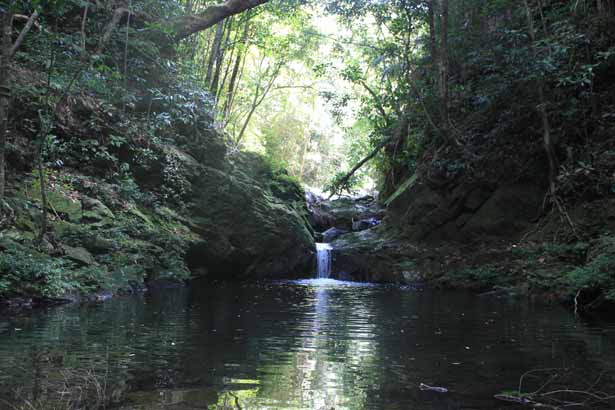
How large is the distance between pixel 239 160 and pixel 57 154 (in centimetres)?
774

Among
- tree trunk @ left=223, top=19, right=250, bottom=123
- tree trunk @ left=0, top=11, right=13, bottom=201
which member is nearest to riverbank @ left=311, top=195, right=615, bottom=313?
tree trunk @ left=223, top=19, right=250, bottom=123

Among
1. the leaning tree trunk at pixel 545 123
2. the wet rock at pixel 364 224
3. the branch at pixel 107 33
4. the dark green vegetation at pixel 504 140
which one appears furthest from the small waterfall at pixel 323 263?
the branch at pixel 107 33

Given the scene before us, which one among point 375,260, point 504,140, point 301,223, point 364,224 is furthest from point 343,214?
point 504,140

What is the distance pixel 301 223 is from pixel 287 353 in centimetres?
1382

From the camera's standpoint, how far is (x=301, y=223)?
19.4m

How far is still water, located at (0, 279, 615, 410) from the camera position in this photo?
3949 millimetres

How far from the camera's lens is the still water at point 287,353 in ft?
13.0

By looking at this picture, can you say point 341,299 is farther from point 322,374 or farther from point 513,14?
point 513,14

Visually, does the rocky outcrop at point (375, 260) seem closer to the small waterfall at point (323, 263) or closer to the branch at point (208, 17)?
the small waterfall at point (323, 263)

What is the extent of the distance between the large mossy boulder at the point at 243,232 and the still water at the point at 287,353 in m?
6.79

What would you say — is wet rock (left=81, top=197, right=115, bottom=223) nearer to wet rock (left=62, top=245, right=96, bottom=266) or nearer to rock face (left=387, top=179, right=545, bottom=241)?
wet rock (left=62, top=245, right=96, bottom=266)

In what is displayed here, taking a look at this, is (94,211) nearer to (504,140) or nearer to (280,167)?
(280,167)

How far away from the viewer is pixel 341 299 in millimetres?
11961

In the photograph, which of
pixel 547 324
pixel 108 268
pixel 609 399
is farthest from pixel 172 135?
pixel 609 399
